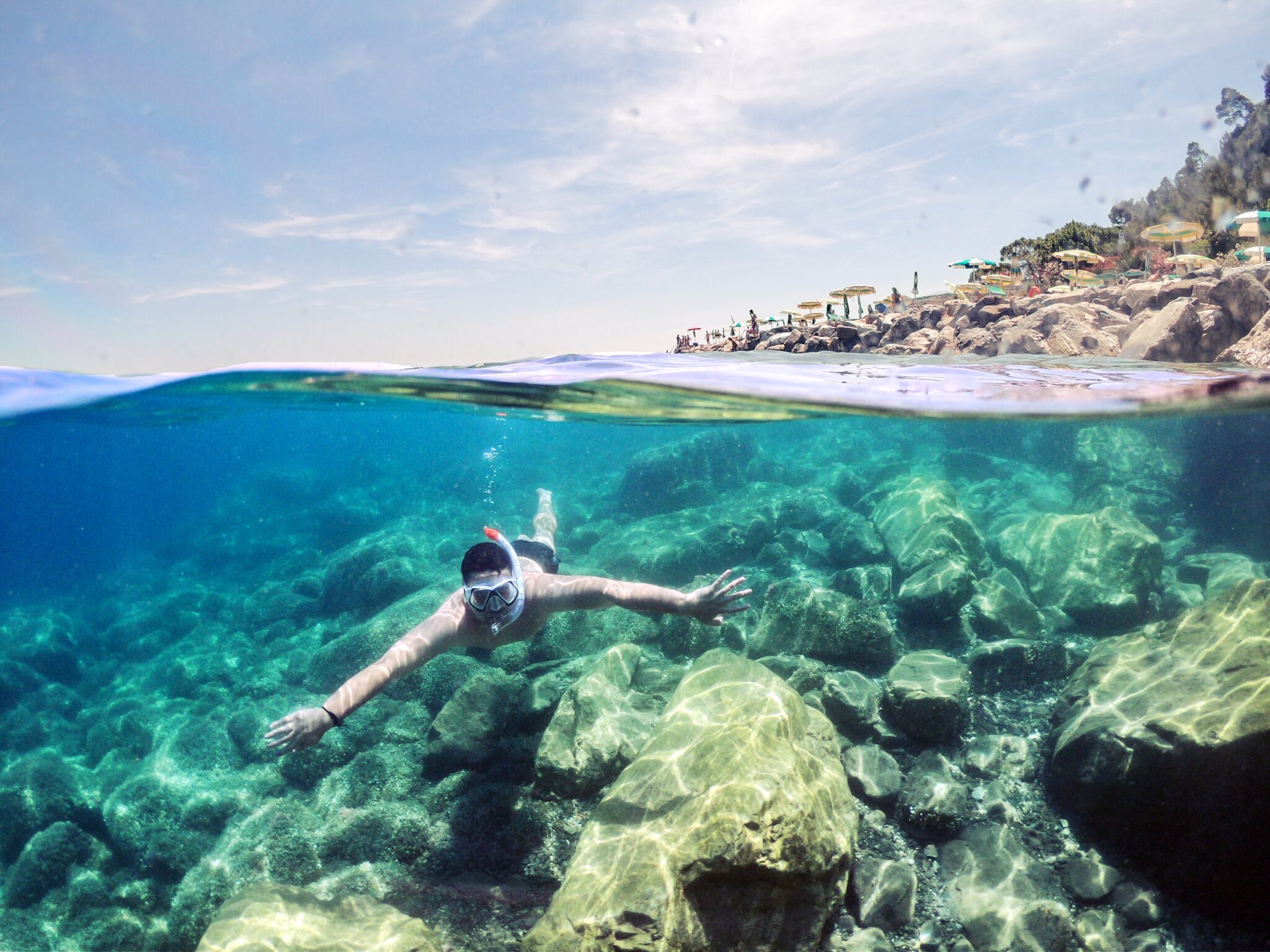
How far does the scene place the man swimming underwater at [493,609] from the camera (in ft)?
14.9

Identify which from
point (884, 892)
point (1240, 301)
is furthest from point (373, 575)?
point (1240, 301)

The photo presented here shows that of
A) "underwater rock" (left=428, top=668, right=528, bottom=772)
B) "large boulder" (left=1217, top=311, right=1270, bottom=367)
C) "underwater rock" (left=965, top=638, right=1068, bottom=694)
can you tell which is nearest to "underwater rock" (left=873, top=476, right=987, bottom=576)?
"underwater rock" (left=965, top=638, right=1068, bottom=694)

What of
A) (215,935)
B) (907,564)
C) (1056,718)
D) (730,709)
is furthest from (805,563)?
(215,935)

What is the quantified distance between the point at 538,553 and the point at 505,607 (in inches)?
127

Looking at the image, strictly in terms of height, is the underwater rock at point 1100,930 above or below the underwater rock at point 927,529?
below

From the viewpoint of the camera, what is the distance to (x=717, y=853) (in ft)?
13.3

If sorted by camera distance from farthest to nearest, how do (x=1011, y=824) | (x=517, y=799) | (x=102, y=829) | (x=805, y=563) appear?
(x=805, y=563)
(x=102, y=829)
(x=517, y=799)
(x=1011, y=824)

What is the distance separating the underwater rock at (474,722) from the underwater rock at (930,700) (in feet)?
15.5

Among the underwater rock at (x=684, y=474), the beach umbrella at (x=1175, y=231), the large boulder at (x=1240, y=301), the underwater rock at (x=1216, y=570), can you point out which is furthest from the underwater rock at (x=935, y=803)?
the underwater rock at (x=684, y=474)

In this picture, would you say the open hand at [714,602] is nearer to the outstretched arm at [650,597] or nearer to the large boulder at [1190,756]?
the outstretched arm at [650,597]

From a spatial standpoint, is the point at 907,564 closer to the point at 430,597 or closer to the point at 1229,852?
the point at 1229,852

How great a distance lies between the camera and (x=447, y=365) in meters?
11.2

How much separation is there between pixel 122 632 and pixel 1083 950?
75.9 ft

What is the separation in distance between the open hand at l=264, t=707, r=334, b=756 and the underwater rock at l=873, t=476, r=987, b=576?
9.60 m
